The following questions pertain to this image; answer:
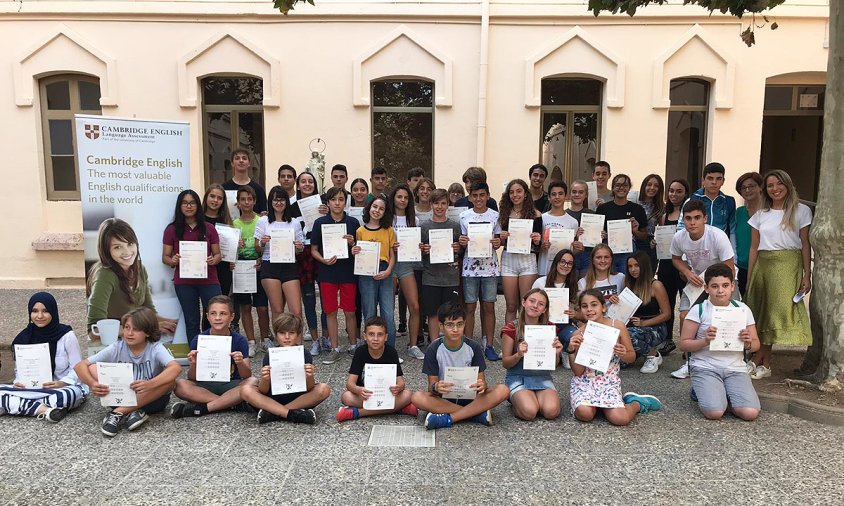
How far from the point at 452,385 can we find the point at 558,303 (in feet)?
4.54

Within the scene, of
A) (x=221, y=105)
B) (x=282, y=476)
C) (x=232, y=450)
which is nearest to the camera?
(x=282, y=476)

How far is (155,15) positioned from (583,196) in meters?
7.25

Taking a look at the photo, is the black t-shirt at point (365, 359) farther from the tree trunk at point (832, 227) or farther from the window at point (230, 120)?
the window at point (230, 120)

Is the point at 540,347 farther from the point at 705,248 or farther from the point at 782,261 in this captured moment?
the point at 782,261

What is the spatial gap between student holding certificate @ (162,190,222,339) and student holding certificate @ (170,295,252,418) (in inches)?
41.9

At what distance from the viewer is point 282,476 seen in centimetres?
356

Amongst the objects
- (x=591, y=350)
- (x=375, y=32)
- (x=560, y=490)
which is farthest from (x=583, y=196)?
(x=375, y=32)

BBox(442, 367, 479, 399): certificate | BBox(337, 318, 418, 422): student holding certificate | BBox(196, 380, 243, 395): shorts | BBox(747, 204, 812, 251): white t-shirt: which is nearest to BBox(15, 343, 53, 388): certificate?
BBox(196, 380, 243, 395): shorts

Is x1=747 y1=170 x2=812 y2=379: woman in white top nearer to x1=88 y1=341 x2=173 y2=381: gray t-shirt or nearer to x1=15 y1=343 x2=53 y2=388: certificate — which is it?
x1=88 y1=341 x2=173 y2=381: gray t-shirt

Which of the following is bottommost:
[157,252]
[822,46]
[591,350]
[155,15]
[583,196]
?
[591,350]

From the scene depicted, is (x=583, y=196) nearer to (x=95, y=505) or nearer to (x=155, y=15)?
(x=95, y=505)

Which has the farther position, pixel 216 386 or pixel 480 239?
pixel 480 239

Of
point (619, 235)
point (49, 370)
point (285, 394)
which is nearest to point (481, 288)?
point (619, 235)

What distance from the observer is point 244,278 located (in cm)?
591
